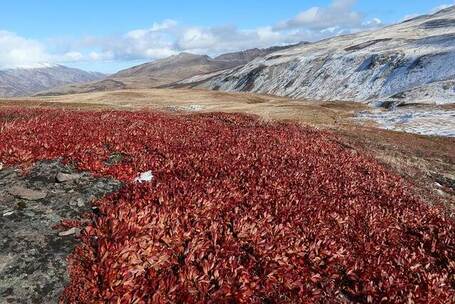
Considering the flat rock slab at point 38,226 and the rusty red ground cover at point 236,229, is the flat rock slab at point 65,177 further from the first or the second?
the rusty red ground cover at point 236,229

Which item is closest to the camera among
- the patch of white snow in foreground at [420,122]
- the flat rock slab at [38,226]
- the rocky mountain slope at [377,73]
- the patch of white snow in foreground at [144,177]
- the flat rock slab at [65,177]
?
the flat rock slab at [38,226]

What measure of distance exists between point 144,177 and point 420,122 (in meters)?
52.3

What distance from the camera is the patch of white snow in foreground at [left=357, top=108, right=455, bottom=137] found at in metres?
50.5

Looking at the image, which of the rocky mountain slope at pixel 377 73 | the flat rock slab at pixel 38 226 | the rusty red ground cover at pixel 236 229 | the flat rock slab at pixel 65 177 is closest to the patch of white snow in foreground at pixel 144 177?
the rusty red ground cover at pixel 236 229

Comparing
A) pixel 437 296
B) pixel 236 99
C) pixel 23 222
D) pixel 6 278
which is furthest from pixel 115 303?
pixel 236 99

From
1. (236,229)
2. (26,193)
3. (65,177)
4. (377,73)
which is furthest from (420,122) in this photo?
(377,73)

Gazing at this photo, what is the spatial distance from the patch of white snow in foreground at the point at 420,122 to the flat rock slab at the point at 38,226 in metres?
44.0

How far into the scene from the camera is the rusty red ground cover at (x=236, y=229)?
333 inches

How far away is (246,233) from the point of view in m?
10.2

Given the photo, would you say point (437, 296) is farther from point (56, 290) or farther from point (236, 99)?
point (236, 99)

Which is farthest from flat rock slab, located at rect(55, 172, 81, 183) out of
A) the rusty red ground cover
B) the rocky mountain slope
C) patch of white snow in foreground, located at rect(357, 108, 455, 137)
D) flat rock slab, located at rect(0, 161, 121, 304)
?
the rocky mountain slope

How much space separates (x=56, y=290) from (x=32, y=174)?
5.21 meters

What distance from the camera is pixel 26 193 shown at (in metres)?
10.8

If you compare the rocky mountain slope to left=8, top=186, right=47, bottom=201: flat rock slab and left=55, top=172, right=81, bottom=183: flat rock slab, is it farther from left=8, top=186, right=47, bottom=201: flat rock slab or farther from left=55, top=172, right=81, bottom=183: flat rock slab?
left=8, top=186, right=47, bottom=201: flat rock slab
